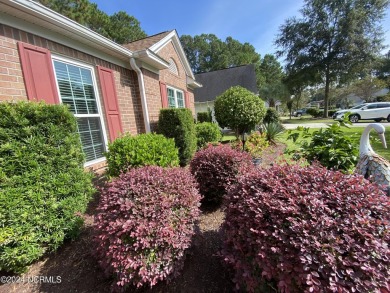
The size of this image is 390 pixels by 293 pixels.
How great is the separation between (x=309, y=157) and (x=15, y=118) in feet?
14.4

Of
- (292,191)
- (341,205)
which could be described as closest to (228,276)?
(292,191)

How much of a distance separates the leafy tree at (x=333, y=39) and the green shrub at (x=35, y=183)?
1112 inches

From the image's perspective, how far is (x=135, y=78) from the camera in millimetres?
6137

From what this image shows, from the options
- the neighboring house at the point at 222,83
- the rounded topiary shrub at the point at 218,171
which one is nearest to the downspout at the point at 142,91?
the rounded topiary shrub at the point at 218,171

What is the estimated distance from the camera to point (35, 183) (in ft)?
7.54

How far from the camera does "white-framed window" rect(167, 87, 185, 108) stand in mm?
8531

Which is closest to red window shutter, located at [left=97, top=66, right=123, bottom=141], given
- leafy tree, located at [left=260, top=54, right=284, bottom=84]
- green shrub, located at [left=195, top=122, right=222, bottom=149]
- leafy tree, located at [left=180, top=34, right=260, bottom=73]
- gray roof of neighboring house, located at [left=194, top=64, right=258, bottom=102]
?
green shrub, located at [left=195, top=122, right=222, bottom=149]

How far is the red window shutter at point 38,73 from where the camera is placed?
10.3 feet

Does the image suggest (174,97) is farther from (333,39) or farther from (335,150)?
(333,39)

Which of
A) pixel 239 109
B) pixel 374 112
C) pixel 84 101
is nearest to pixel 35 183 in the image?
pixel 84 101

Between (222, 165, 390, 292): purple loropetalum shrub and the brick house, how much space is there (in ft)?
13.0

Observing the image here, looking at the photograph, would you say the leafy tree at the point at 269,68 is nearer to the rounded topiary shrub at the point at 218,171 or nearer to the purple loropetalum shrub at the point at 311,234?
the rounded topiary shrub at the point at 218,171

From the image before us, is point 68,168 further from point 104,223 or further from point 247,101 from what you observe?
point 247,101

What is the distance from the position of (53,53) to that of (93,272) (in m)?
4.04
